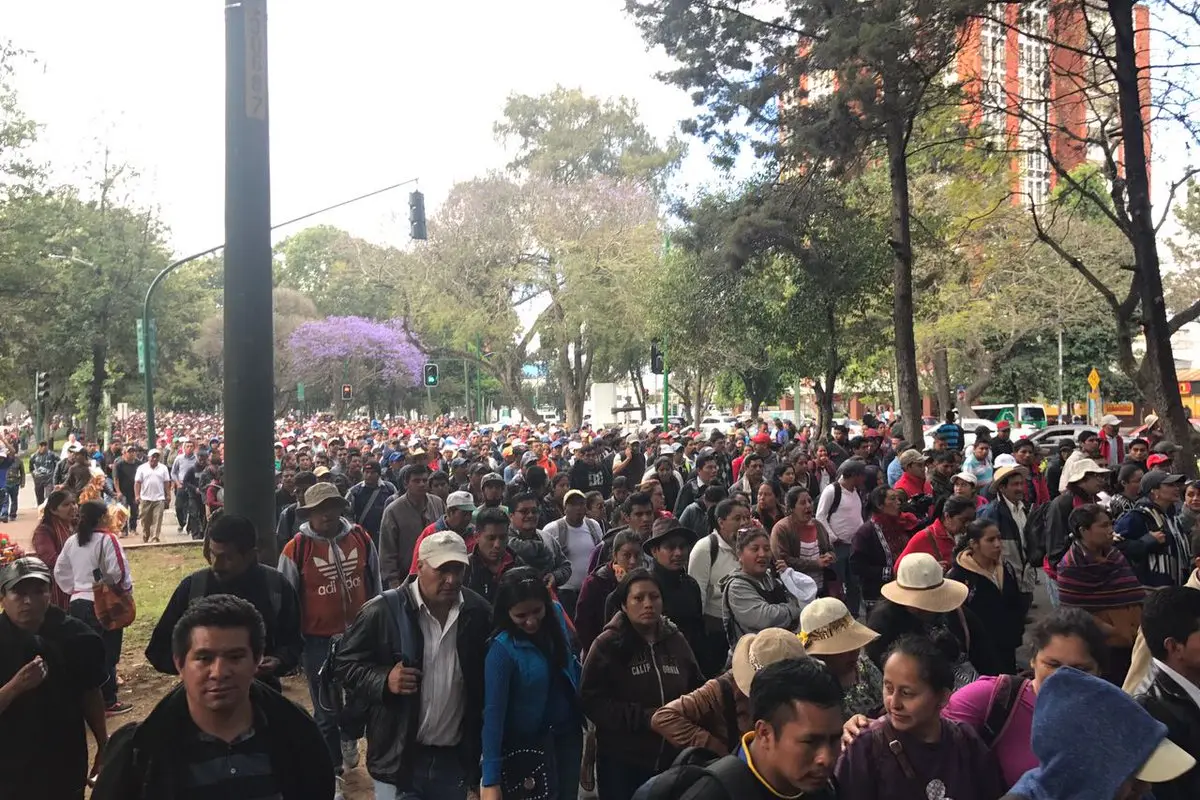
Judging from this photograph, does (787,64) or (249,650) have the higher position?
(787,64)

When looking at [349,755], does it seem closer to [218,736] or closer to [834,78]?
[218,736]

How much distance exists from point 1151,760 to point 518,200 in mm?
37801

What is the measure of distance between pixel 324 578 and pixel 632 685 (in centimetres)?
247

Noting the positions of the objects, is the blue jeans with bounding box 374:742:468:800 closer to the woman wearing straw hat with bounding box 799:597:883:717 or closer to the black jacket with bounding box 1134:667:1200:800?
the woman wearing straw hat with bounding box 799:597:883:717

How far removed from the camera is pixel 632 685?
13.6ft

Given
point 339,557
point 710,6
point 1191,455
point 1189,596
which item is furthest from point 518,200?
point 1189,596

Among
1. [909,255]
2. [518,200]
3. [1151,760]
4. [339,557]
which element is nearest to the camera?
[1151,760]

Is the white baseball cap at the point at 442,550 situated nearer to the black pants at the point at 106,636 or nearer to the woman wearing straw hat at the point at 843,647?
the woman wearing straw hat at the point at 843,647

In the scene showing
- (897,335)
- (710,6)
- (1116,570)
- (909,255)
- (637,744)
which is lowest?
(637,744)

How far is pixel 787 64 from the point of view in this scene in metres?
16.9

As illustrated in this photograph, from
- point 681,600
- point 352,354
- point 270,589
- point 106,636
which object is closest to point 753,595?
point 681,600

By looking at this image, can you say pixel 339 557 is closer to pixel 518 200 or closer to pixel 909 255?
pixel 909 255

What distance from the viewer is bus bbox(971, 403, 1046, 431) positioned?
123ft

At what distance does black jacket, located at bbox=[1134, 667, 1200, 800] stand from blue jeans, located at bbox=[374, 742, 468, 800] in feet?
8.47
